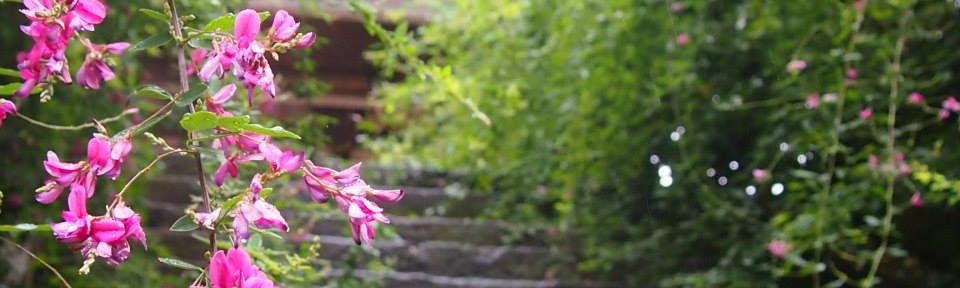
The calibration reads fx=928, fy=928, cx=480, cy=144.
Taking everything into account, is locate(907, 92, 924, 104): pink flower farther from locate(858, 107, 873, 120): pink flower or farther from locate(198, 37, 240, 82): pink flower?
locate(198, 37, 240, 82): pink flower

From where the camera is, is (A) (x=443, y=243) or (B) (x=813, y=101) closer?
(B) (x=813, y=101)

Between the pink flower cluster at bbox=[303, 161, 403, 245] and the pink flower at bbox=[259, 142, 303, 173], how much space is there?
0.02 metres

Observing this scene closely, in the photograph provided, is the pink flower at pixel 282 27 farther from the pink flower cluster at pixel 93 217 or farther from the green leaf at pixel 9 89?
the green leaf at pixel 9 89

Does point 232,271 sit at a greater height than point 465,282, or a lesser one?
lesser

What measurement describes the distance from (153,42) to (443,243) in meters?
2.02

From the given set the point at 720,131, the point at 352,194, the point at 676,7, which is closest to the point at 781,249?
the point at 720,131

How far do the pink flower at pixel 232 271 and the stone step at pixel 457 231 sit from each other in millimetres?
2143

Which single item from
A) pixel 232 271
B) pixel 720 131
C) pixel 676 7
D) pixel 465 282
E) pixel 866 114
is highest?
pixel 676 7

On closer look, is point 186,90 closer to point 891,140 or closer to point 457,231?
point 891,140

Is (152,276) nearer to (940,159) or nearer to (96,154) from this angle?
(96,154)

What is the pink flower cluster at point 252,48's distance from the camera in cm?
62

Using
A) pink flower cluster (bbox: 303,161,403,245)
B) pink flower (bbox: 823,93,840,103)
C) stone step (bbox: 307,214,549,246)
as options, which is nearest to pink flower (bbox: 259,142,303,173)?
pink flower cluster (bbox: 303,161,403,245)

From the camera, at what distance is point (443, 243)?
2695 mm

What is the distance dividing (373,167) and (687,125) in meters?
1.15
